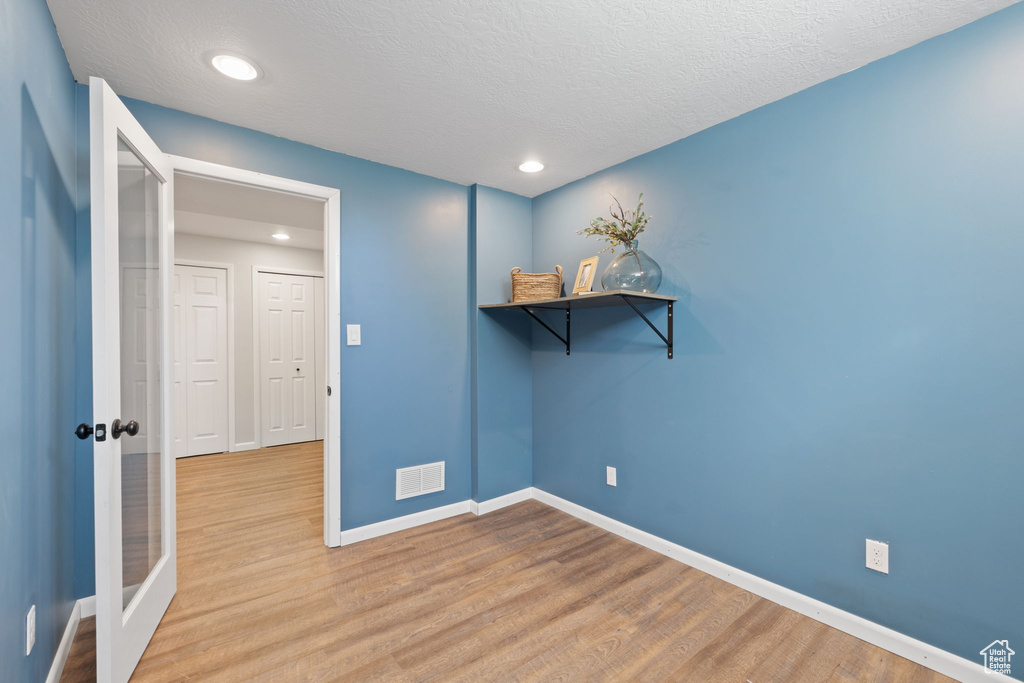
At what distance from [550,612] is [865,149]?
2.30 meters

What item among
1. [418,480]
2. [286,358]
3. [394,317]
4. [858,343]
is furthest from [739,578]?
[286,358]

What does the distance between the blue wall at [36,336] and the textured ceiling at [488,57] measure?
348 mm

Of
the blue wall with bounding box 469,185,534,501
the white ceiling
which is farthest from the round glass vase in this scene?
the white ceiling

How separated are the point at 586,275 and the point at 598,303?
23cm

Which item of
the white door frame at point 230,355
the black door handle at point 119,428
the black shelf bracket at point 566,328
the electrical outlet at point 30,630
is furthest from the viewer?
the white door frame at point 230,355

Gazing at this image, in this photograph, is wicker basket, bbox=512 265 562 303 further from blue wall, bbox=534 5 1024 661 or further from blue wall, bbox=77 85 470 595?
blue wall, bbox=534 5 1024 661

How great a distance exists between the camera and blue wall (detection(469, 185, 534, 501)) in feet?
10.1

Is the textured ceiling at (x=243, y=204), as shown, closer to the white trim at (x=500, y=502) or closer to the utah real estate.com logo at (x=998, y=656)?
the white trim at (x=500, y=502)

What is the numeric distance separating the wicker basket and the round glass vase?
0.55m

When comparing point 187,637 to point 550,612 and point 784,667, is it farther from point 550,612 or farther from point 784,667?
point 784,667

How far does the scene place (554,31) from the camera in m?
1.58

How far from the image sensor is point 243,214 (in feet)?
12.4

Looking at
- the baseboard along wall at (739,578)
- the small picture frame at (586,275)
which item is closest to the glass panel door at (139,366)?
the baseboard along wall at (739,578)

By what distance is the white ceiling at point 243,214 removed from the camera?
3205 mm
